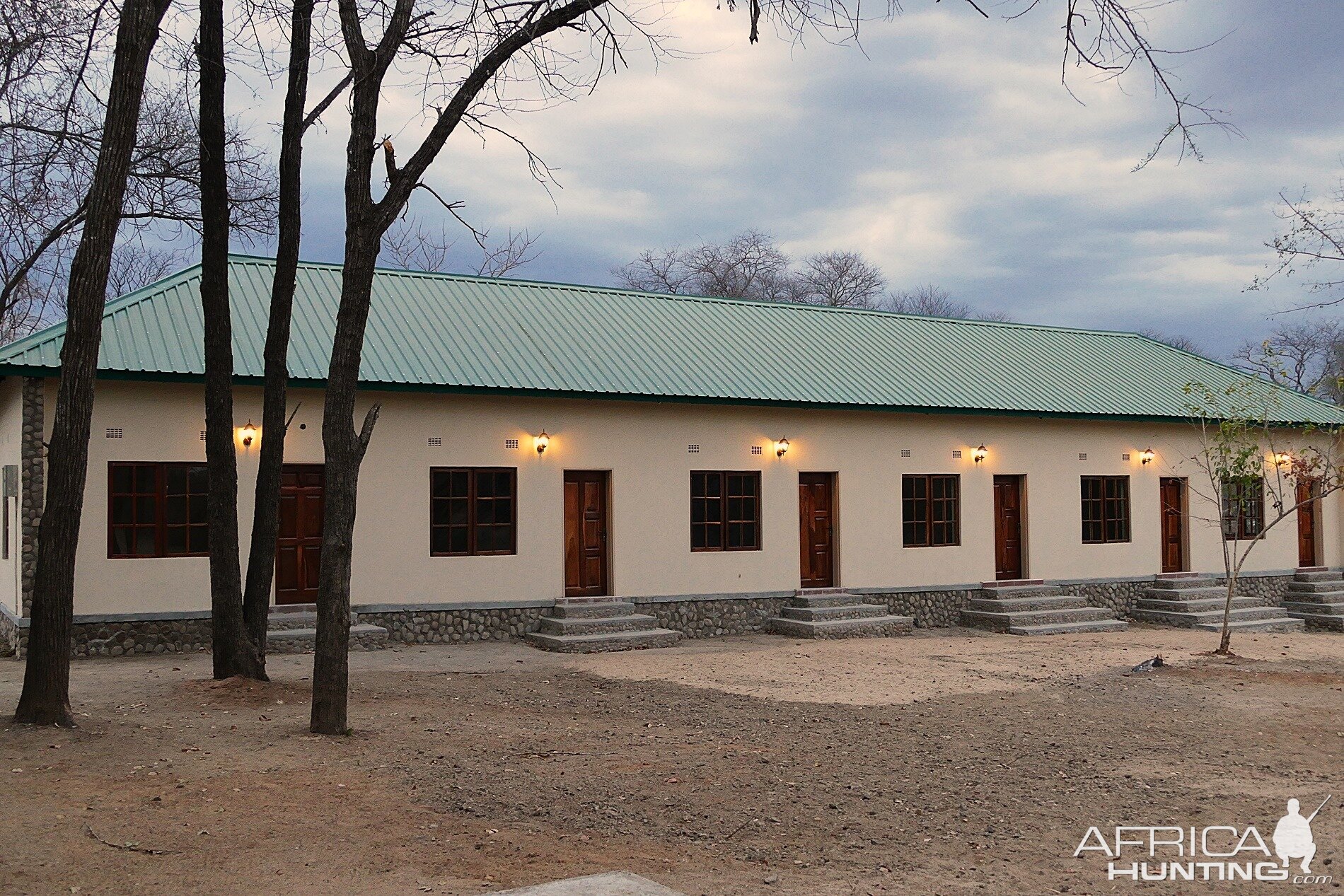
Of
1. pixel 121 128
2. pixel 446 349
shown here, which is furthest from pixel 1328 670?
pixel 121 128

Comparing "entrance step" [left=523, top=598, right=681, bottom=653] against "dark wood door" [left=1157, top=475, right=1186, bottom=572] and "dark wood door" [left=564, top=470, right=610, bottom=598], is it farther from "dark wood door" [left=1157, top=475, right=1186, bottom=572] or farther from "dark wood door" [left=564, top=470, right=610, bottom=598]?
"dark wood door" [left=1157, top=475, right=1186, bottom=572]

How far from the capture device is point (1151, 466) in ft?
64.8

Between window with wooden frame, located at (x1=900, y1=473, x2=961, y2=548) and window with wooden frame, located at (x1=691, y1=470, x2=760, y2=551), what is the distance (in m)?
2.61

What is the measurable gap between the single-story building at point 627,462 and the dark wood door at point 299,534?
0.03m

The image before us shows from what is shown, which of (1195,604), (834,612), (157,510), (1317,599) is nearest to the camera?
(157,510)

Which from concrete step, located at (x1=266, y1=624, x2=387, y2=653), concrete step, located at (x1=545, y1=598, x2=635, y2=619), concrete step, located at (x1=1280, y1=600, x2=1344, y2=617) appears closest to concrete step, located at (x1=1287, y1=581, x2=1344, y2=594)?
concrete step, located at (x1=1280, y1=600, x2=1344, y2=617)

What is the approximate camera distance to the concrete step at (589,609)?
14.8 metres

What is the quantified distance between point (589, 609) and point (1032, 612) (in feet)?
23.5

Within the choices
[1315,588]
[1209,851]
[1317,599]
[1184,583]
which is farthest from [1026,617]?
[1209,851]

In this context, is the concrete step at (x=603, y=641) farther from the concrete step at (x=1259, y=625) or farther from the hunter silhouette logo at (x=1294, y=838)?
the concrete step at (x=1259, y=625)

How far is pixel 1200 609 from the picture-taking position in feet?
61.4

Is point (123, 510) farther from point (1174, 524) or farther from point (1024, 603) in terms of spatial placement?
point (1174, 524)

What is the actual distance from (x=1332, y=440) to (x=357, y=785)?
20574 mm

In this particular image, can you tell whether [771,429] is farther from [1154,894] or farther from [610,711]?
[1154,894]
